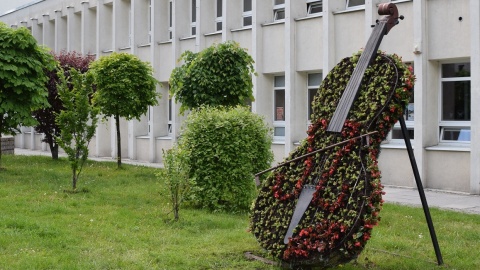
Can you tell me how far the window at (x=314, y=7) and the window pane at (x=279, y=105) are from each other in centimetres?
272

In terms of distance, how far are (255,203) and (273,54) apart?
13868 mm

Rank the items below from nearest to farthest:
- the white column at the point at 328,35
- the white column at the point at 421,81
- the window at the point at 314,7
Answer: the white column at the point at 421,81, the white column at the point at 328,35, the window at the point at 314,7

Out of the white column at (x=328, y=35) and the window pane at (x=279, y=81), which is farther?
the window pane at (x=279, y=81)

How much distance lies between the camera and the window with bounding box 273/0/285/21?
22547 millimetres

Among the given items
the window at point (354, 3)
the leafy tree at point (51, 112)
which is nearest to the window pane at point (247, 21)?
the window at point (354, 3)

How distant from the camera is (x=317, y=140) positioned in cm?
836

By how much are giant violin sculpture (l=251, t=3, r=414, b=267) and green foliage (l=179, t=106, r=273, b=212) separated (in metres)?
4.11

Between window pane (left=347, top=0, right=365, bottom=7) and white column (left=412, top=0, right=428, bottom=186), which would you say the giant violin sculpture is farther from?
Result: window pane (left=347, top=0, right=365, bottom=7)

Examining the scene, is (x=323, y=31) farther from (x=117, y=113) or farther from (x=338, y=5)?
(x=117, y=113)

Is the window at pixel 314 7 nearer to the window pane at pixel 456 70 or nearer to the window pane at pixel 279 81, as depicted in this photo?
the window pane at pixel 279 81

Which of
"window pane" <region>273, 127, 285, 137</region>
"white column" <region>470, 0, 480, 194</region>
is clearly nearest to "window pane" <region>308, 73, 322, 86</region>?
"window pane" <region>273, 127, 285, 137</region>

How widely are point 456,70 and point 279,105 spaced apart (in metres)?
6.74

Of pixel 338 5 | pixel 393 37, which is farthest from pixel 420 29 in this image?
pixel 338 5

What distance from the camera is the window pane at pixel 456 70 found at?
1731cm
